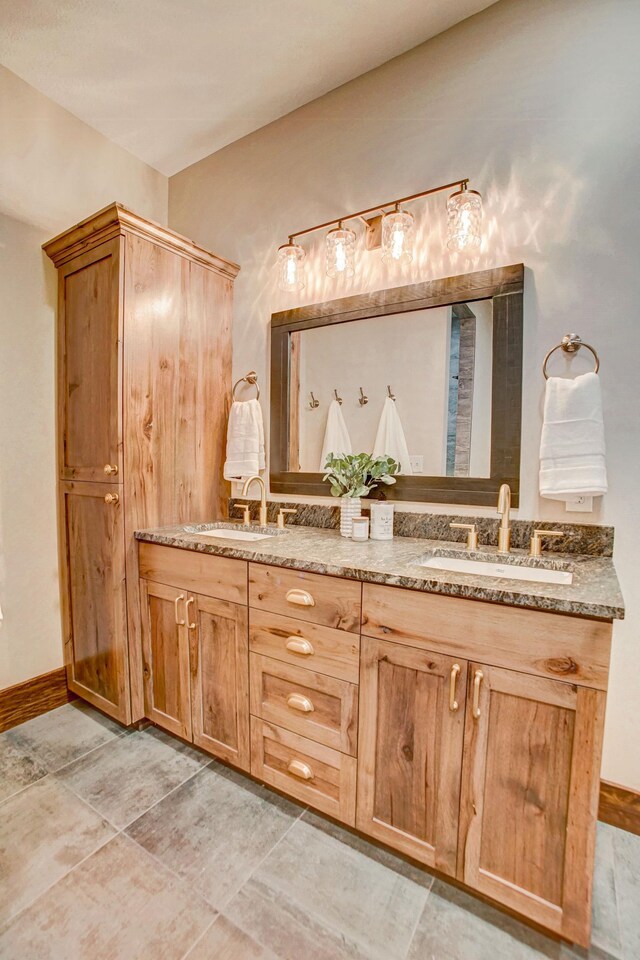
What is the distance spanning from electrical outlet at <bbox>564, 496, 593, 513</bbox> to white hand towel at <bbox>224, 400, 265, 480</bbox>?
1288mm

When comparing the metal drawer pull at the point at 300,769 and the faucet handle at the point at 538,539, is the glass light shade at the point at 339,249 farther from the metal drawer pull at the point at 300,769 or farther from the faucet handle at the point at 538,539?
the metal drawer pull at the point at 300,769

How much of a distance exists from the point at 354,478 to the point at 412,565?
0.56 m

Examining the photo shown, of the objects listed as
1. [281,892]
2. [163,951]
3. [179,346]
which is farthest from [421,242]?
[163,951]

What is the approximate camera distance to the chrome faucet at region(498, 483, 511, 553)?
148 centimetres

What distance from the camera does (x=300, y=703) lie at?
1355 mm

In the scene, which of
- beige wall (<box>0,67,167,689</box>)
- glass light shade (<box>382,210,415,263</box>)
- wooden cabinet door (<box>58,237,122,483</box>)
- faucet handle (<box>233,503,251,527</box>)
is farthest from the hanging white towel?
beige wall (<box>0,67,167,689</box>)

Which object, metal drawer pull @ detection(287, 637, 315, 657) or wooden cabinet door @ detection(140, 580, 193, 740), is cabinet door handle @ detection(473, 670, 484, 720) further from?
wooden cabinet door @ detection(140, 580, 193, 740)

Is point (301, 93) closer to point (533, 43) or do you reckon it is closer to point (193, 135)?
point (193, 135)

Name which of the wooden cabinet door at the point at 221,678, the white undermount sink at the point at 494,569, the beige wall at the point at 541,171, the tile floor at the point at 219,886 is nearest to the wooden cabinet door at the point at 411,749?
the tile floor at the point at 219,886

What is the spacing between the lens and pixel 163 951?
3.40 feet

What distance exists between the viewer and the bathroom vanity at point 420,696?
0.99 m

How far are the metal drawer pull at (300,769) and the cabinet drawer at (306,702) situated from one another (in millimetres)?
98

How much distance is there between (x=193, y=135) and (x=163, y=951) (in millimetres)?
3127

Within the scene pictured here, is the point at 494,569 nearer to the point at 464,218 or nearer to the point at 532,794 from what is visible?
the point at 532,794
